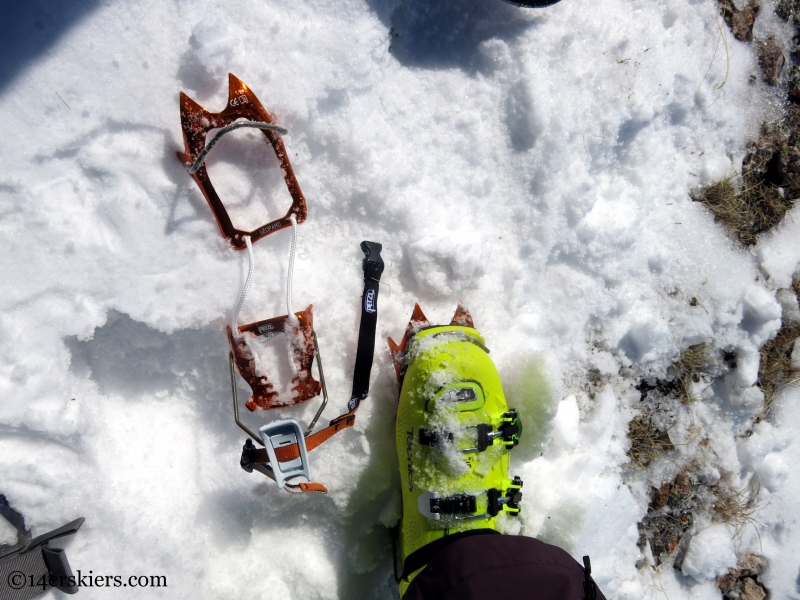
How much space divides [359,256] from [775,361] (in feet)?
7.16

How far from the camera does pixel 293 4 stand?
1.90 meters

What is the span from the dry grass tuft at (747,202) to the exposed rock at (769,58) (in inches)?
17.7

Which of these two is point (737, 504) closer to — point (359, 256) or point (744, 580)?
point (744, 580)

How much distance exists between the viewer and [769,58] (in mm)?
2484

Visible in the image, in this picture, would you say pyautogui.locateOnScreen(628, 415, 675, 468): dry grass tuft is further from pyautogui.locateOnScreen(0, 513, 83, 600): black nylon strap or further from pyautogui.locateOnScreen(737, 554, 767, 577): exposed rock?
pyautogui.locateOnScreen(0, 513, 83, 600): black nylon strap

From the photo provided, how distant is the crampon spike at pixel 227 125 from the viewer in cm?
178

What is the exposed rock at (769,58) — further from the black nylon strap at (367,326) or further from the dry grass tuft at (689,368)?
the black nylon strap at (367,326)

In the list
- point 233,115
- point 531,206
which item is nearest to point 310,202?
point 233,115

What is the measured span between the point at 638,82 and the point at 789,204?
1073 mm

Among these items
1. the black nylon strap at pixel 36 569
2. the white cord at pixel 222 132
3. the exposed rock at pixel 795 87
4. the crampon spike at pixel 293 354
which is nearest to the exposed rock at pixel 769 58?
the exposed rock at pixel 795 87

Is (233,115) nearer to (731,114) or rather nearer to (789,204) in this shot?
(731,114)

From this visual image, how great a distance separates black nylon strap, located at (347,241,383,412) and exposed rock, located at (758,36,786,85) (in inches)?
84.6

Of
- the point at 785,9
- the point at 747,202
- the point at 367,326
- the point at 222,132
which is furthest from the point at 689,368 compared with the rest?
the point at 222,132

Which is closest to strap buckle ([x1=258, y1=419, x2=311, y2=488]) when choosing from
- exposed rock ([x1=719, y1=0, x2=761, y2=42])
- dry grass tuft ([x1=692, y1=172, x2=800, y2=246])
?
dry grass tuft ([x1=692, y1=172, x2=800, y2=246])
